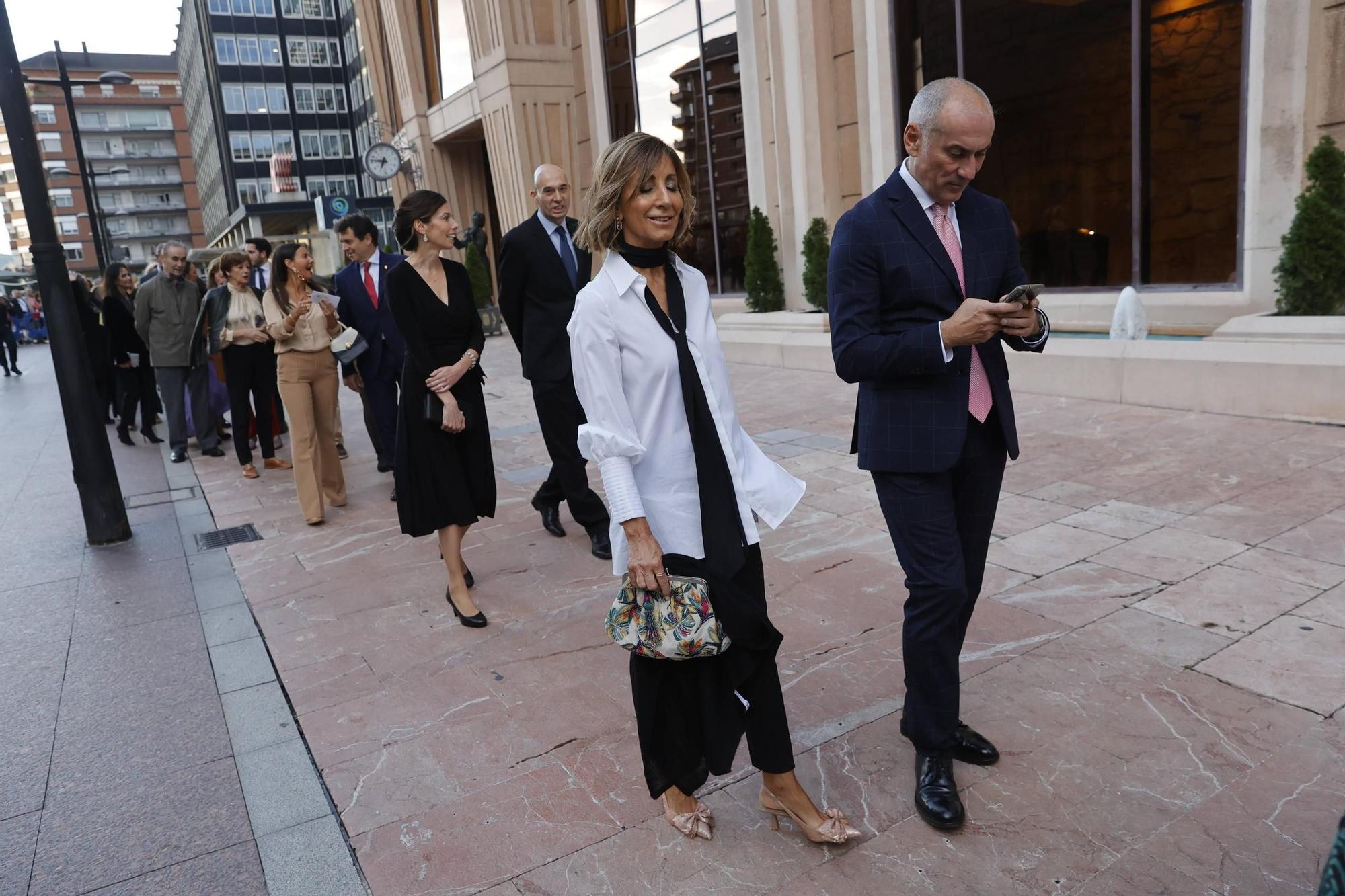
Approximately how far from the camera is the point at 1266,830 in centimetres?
244

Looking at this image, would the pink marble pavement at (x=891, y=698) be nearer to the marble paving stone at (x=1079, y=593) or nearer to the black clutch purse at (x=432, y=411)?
the marble paving stone at (x=1079, y=593)

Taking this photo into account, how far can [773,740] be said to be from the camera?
8.18ft

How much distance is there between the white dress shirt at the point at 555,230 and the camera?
511 cm

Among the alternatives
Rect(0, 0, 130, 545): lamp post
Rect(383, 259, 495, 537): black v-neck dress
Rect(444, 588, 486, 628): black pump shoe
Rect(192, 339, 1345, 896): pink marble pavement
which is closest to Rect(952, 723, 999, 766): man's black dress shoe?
Rect(192, 339, 1345, 896): pink marble pavement

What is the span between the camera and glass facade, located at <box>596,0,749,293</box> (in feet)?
50.7

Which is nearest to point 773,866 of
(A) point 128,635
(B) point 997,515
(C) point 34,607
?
(B) point 997,515

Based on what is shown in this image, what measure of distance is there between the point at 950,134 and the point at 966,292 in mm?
425

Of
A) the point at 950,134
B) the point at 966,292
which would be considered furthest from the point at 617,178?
the point at 966,292

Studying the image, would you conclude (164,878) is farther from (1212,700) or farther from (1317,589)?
(1317,589)

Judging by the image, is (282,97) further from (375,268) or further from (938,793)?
(938,793)

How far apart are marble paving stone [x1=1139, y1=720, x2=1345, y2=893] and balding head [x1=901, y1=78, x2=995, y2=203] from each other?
5.78 ft

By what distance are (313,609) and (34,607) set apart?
1.73m

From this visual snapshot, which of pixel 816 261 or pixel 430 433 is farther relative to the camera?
pixel 816 261

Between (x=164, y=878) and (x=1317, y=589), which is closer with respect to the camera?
(x=164, y=878)
